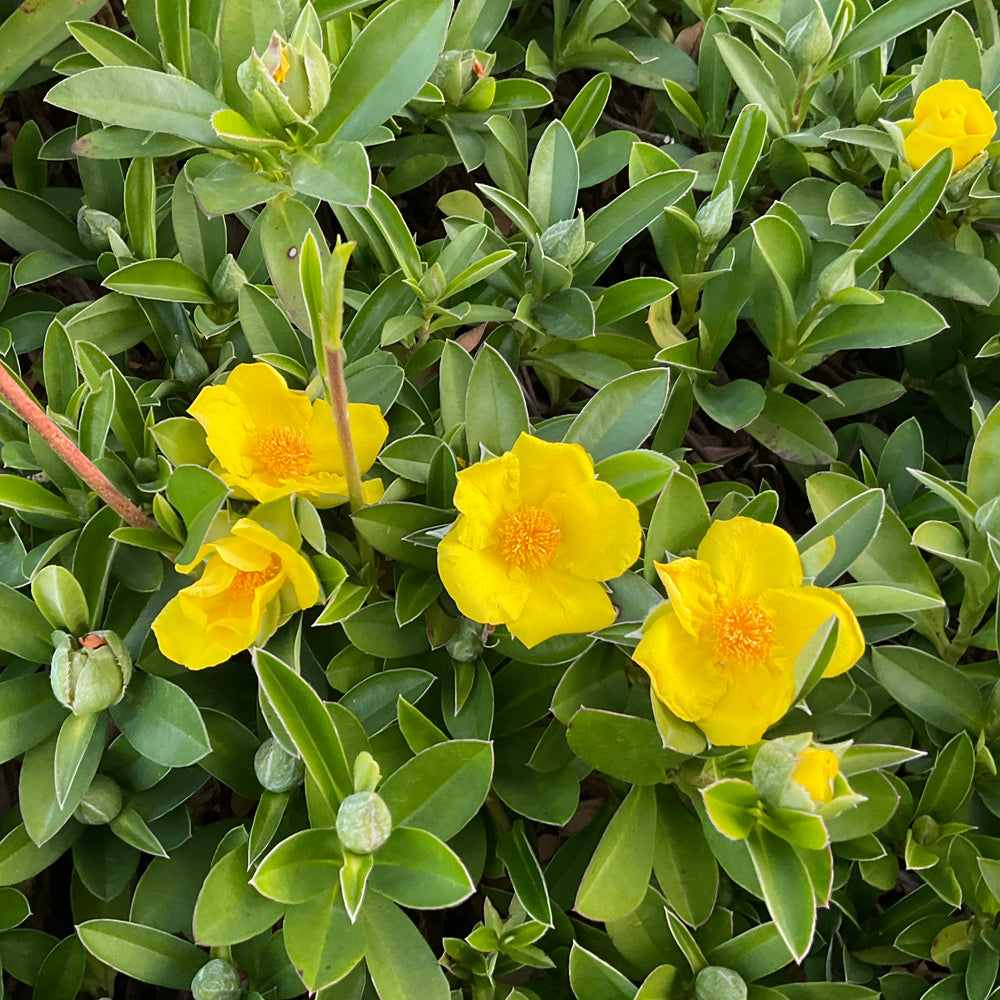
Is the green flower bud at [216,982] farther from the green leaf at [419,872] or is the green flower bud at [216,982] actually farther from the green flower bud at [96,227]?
the green flower bud at [96,227]

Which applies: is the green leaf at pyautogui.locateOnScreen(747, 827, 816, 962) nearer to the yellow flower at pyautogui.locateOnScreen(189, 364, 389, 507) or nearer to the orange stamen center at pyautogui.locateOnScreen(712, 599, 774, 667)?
the orange stamen center at pyautogui.locateOnScreen(712, 599, 774, 667)

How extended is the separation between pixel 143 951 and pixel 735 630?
65 cm

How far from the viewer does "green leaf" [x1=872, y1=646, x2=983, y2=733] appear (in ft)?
3.26

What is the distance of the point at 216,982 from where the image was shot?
34.4 inches

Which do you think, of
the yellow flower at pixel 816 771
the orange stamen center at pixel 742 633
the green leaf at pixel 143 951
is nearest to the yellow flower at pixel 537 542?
the orange stamen center at pixel 742 633

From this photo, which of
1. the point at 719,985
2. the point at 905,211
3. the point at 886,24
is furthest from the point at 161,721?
the point at 886,24

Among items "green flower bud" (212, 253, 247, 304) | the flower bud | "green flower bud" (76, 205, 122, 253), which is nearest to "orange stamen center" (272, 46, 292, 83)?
"green flower bud" (212, 253, 247, 304)

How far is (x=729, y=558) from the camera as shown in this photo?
0.90 m

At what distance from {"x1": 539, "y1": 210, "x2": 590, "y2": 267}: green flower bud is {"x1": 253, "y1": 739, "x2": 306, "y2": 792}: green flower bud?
618mm

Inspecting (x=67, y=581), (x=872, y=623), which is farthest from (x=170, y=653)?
(x=872, y=623)

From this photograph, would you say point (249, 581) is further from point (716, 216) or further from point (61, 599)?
point (716, 216)

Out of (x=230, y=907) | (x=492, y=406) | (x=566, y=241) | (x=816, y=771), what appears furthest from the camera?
(x=566, y=241)

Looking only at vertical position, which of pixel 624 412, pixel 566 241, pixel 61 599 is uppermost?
pixel 566 241

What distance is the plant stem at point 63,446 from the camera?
755mm
